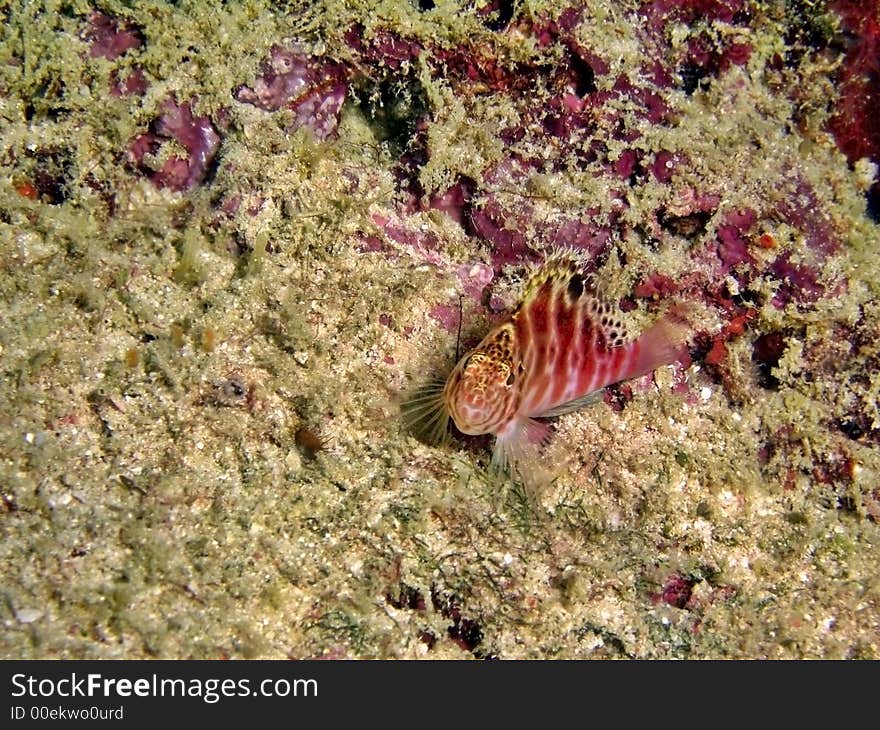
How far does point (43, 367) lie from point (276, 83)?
2185 mm

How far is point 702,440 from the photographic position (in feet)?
12.8

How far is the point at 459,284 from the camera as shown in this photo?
12.8 ft

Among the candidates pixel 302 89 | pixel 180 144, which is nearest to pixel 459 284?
pixel 302 89

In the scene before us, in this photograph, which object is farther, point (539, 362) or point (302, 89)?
point (302, 89)

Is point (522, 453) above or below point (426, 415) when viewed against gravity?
below

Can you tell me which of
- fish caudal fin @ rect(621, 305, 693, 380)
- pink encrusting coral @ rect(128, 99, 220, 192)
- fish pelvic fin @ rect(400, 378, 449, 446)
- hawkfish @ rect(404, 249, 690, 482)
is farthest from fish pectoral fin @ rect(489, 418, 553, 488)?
pink encrusting coral @ rect(128, 99, 220, 192)

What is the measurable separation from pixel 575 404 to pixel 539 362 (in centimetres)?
49

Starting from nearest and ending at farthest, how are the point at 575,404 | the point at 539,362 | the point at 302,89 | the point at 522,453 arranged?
the point at 539,362
the point at 522,453
the point at 575,404
the point at 302,89

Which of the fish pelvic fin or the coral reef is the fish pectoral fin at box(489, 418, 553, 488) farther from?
the fish pelvic fin

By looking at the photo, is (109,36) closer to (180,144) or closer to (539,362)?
(180,144)

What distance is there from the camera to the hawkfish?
330 cm

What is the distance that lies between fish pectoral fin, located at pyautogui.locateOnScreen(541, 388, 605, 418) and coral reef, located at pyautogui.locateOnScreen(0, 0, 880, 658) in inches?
5.5

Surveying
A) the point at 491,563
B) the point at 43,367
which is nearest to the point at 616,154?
the point at 491,563

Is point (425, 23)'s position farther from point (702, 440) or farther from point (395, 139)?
point (702, 440)
